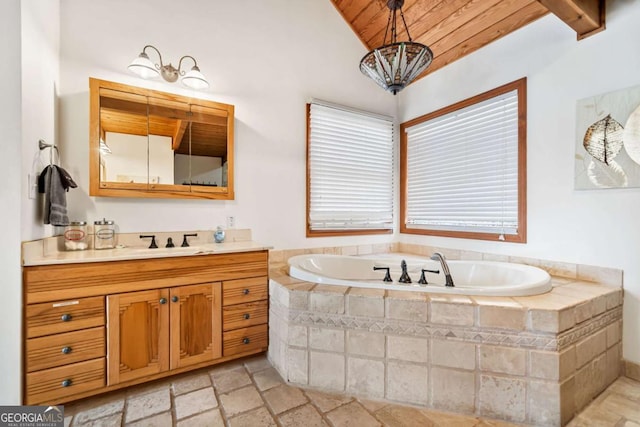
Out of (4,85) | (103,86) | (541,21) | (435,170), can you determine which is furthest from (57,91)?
(541,21)

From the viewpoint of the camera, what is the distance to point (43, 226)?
A: 1718 mm

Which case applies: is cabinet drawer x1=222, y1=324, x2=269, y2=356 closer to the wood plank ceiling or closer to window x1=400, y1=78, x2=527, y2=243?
window x1=400, y1=78, x2=527, y2=243

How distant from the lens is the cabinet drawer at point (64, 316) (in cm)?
144

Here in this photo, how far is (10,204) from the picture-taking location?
142cm

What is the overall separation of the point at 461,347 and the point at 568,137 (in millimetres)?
1774

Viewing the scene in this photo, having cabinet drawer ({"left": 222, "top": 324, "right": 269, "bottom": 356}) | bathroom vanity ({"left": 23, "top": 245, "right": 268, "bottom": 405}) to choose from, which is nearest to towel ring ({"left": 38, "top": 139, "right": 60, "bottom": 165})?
bathroom vanity ({"left": 23, "top": 245, "right": 268, "bottom": 405})

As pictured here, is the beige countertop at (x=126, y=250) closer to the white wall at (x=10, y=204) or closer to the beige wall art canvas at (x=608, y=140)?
the white wall at (x=10, y=204)

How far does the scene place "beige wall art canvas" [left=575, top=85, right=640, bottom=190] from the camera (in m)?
1.74

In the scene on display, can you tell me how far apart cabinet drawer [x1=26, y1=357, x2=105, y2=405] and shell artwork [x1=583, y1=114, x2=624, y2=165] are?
3.48 m

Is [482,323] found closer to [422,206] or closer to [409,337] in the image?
[409,337]

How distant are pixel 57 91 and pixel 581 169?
12.3 feet

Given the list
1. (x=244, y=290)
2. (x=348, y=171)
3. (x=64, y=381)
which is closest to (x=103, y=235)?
(x=64, y=381)

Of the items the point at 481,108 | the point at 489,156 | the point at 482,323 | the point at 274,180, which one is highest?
the point at 481,108

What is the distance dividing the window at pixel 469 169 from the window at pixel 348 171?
28 cm
